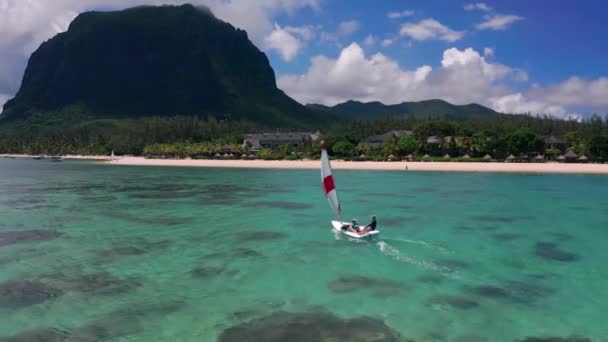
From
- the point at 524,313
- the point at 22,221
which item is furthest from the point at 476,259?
the point at 22,221

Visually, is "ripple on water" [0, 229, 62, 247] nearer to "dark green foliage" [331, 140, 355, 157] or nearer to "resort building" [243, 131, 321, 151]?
"dark green foliage" [331, 140, 355, 157]

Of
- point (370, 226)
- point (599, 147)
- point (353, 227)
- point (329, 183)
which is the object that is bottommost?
point (353, 227)

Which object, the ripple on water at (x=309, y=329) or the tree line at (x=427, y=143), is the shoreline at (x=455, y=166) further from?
the ripple on water at (x=309, y=329)

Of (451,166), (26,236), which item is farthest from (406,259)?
(451,166)

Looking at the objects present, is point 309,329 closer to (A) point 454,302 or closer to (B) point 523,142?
(A) point 454,302

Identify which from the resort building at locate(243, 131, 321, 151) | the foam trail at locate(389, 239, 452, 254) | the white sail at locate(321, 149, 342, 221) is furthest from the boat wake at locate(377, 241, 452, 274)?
the resort building at locate(243, 131, 321, 151)
